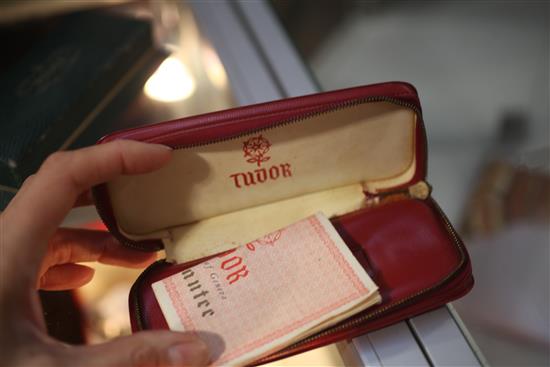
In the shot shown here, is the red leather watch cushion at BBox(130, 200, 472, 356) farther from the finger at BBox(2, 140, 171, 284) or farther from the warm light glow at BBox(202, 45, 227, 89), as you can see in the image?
the warm light glow at BBox(202, 45, 227, 89)

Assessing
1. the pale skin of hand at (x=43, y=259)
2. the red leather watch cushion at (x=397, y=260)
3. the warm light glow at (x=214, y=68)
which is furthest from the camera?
the warm light glow at (x=214, y=68)

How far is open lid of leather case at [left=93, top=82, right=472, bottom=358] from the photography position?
56 cm

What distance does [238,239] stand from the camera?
63 centimetres

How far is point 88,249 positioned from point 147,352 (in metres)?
0.27

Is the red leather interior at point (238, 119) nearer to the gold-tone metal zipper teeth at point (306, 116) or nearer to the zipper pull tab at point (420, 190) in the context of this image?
the gold-tone metal zipper teeth at point (306, 116)

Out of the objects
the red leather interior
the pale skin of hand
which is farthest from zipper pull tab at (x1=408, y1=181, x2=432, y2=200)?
the pale skin of hand

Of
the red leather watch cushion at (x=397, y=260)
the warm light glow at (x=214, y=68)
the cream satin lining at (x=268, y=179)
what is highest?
the warm light glow at (x=214, y=68)

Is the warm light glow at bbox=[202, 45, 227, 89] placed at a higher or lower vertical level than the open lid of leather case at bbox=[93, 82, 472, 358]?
higher

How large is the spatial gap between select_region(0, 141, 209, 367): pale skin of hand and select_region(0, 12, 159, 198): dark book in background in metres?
0.21

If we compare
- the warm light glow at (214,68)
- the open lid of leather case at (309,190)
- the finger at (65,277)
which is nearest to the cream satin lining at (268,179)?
the open lid of leather case at (309,190)

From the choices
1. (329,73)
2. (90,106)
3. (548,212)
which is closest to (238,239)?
(90,106)

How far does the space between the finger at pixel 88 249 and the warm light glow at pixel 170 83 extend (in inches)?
11.5

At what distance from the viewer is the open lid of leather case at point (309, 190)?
557 mm

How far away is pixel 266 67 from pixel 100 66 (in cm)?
28
